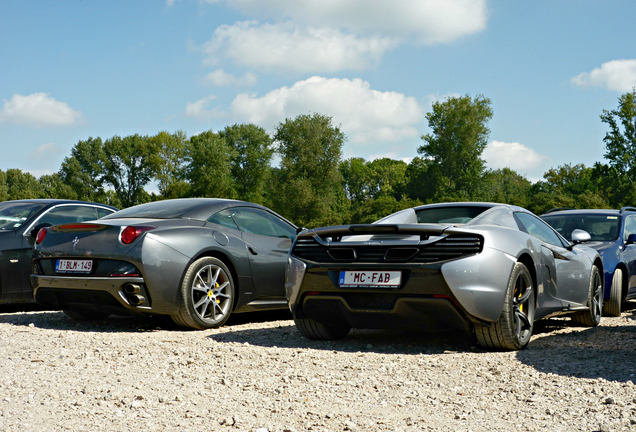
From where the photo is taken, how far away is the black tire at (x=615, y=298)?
859 cm

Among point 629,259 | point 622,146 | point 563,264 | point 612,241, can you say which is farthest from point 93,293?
point 622,146

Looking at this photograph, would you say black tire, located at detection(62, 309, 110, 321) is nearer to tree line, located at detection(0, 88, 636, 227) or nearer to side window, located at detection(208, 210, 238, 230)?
side window, located at detection(208, 210, 238, 230)

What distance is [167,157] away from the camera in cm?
7788

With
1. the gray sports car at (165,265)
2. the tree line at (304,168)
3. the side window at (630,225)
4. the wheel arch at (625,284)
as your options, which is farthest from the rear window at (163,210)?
the tree line at (304,168)

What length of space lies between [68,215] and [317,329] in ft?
13.8

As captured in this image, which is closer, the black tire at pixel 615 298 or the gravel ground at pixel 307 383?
the gravel ground at pixel 307 383

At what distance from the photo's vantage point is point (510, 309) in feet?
16.8

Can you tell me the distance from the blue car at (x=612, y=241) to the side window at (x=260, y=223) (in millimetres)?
4224

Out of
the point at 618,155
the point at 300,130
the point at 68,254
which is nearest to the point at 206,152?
the point at 300,130

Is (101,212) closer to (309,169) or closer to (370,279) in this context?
(370,279)

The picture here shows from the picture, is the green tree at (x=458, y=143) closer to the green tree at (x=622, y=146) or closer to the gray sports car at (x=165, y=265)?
the green tree at (x=622, y=146)

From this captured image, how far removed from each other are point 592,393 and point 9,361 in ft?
13.1

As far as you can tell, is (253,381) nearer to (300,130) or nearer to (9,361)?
(9,361)

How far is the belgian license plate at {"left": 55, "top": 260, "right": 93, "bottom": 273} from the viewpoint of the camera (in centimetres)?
638
